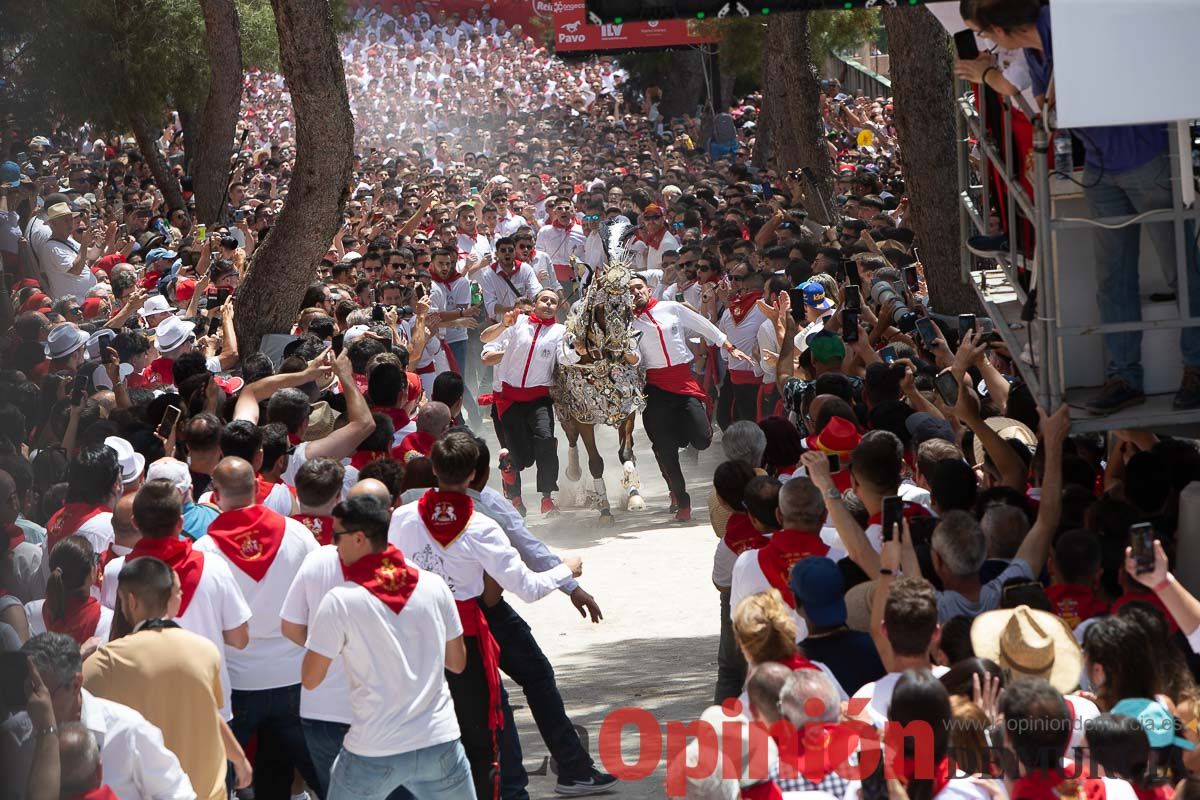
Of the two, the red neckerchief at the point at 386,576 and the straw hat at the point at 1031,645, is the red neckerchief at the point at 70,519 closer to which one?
the red neckerchief at the point at 386,576

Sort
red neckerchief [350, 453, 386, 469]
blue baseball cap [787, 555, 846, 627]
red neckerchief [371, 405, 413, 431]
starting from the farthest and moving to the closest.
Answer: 1. red neckerchief [371, 405, 413, 431]
2. red neckerchief [350, 453, 386, 469]
3. blue baseball cap [787, 555, 846, 627]

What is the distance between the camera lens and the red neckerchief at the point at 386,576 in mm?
5375

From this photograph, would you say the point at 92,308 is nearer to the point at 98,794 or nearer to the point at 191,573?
the point at 191,573

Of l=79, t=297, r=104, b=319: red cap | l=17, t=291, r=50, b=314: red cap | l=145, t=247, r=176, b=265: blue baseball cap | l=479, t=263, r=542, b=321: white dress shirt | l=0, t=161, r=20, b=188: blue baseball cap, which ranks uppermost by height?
l=0, t=161, r=20, b=188: blue baseball cap

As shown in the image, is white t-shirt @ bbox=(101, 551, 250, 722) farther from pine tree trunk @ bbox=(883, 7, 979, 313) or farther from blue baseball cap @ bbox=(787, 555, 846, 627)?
pine tree trunk @ bbox=(883, 7, 979, 313)

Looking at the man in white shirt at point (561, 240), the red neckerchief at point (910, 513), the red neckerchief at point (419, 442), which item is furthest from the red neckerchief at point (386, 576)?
the man in white shirt at point (561, 240)

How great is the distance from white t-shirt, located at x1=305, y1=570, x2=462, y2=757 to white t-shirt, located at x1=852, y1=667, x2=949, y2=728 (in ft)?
4.87

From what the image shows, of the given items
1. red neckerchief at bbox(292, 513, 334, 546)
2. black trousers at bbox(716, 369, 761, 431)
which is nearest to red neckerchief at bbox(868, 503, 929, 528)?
red neckerchief at bbox(292, 513, 334, 546)

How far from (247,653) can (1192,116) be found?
3922 millimetres

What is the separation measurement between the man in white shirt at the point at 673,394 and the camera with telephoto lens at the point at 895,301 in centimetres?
177

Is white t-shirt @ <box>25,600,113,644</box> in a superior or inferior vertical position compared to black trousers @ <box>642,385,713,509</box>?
superior

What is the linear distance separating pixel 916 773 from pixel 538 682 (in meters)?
3.10

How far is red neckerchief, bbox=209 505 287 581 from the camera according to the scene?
6.05 metres

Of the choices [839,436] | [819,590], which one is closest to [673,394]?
[839,436]
